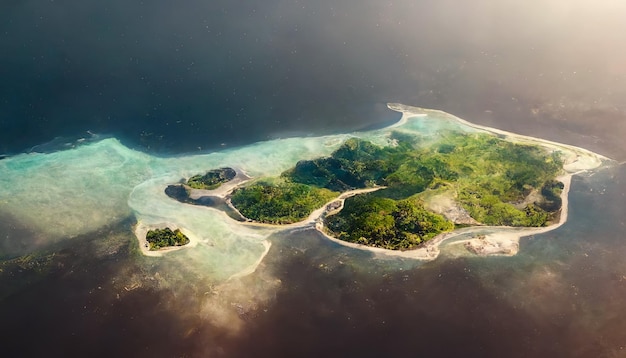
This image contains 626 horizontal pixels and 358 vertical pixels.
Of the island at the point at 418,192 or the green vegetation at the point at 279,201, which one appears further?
the green vegetation at the point at 279,201

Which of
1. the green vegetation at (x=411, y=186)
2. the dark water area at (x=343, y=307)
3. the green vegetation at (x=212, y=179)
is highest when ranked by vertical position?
the green vegetation at (x=212, y=179)

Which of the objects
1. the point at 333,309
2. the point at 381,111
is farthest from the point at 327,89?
the point at 333,309

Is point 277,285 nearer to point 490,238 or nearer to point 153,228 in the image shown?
point 153,228

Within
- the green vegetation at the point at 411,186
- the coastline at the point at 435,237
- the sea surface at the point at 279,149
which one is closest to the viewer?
the sea surface at the point at 279,149

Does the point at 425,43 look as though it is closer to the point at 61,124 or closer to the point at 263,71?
the point at 263,71

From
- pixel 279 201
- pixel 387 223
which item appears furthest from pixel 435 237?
pixel 279 201

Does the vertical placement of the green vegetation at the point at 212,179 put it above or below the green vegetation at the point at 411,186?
above

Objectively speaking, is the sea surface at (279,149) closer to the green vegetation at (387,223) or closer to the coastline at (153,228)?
the coastline at (153,228)

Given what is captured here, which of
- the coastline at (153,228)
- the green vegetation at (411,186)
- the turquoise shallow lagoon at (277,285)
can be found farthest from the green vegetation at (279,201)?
the coastline at (153,228)
